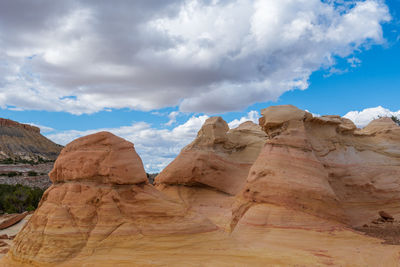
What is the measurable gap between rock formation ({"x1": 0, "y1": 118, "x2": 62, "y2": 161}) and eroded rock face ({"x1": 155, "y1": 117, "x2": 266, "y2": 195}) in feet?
201

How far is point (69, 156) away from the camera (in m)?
10.5

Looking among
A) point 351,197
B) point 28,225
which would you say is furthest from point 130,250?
point 351,197

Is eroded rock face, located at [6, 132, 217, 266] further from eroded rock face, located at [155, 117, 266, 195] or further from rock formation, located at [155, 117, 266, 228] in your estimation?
eroded rock face, located at [155, 117, 266, 195]

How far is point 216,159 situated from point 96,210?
1361 cm

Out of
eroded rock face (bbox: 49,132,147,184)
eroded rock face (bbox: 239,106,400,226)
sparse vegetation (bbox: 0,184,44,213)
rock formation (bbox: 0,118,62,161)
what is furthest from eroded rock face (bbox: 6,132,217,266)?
rock formation (bbox: 0,118,62,161)

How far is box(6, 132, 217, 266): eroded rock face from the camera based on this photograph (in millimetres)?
8773

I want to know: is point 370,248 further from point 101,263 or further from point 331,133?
point 101,263

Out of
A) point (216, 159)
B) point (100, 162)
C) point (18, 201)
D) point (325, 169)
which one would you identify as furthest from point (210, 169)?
point (18, 201)

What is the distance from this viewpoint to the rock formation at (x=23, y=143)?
72000 millimetres

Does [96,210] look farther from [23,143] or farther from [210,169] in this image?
[23,143]

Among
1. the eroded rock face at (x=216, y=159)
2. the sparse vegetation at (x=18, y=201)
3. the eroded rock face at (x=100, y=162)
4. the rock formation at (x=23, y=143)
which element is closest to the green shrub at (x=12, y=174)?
the sparse vegetation at (x=18, y=201)

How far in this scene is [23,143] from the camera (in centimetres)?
7950

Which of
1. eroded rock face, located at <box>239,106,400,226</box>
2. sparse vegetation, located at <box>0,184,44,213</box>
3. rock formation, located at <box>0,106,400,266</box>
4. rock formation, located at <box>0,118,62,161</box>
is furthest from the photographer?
rock formation, located at <box>0,118,62,161</box>

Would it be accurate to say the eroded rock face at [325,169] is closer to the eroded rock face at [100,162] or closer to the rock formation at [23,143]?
the eroded rock face at [100,162]
